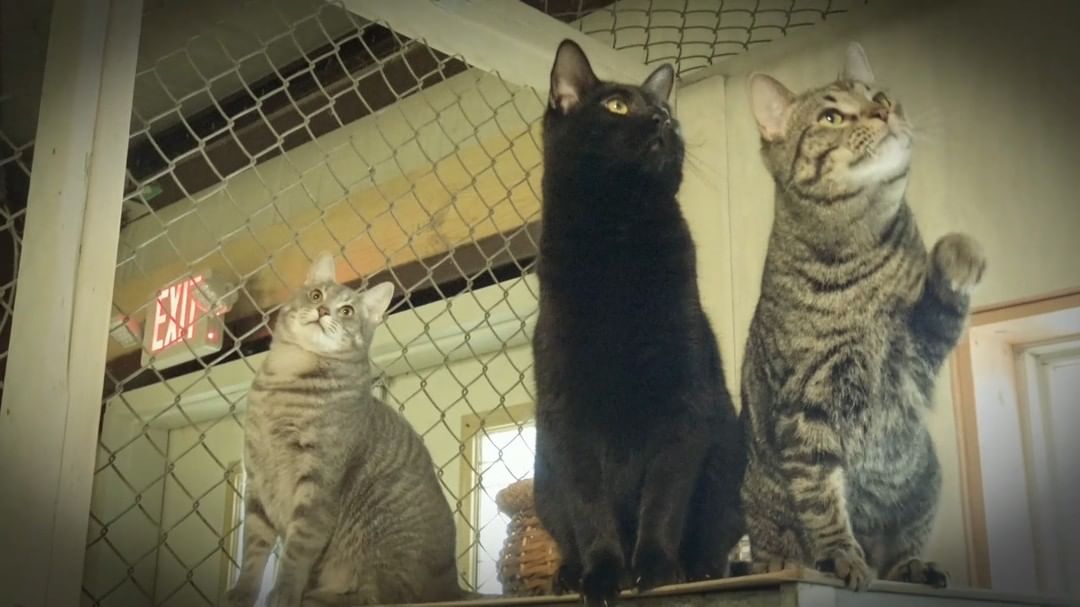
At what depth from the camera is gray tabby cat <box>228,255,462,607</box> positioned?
3.72ft

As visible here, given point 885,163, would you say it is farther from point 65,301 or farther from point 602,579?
point 65,301

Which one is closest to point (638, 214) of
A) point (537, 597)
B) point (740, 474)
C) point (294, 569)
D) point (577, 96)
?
point (577, 96)

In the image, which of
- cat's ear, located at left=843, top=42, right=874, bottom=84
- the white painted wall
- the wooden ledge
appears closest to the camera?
the wooden ledge

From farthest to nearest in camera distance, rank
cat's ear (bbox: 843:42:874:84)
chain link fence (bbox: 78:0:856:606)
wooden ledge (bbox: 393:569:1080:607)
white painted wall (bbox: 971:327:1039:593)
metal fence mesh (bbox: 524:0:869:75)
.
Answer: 1. metal fence mesh (bbox: 524:0:869:75)
2. cat's ear (bbox: 843:42:874:84)
3. chain link fence (bbox: 78:0:856:606)
4. white painted wall (bbox: 971:327:1039:593)
5. wooden ledge (bbox: 393:569:1080:607)

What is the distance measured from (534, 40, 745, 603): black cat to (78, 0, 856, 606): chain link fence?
20cm

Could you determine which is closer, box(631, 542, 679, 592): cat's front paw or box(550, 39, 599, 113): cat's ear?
box(631, 542, 679, 592): cat's front paw

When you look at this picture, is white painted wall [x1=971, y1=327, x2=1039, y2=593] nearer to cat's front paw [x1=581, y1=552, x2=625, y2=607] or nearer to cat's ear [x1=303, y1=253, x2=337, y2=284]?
cat's front paw [x1=581, y1=552, x2=625, y2=607]

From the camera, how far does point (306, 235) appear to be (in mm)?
1243

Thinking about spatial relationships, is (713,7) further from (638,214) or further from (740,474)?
(740,474)

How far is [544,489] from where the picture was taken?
3.74 feet

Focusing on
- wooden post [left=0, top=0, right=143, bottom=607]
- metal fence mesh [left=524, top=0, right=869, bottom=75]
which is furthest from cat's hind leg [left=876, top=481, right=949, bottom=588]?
wooden post [left=0, top=0, right=143, bottom=607]

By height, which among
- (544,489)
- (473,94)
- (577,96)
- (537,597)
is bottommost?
(537,597)

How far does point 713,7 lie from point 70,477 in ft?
3.25

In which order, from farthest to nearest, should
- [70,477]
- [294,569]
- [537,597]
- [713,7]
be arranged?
1. [713,7]
2. [294,569]
3. [537,597]
4. [70,477]
